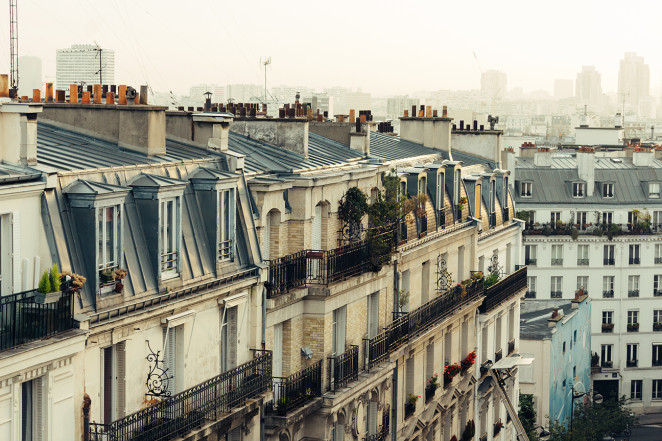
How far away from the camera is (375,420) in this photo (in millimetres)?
30906

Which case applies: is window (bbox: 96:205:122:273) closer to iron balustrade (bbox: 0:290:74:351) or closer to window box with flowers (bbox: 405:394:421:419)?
iron balustrade (bbox: 0:290:74:351)

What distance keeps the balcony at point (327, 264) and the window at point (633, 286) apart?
4661 cm

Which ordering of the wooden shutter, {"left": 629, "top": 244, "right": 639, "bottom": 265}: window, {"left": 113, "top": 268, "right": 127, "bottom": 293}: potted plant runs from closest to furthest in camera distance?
{"left": 113, "top": 268, "right": 127, "bottom": 293}: potted plant → the wooden shutter → {"left": 629, "top": 244, "right": 639, "bottom": 265}: window

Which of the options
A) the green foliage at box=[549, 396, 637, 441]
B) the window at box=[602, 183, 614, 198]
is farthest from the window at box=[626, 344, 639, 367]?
the window at box=[602, 183, 614, 198]

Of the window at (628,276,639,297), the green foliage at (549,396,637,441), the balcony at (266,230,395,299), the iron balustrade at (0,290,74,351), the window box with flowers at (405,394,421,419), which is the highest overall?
the iron balustrade at (0,290,74,351)

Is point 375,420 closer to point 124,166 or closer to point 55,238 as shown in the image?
point 124,166

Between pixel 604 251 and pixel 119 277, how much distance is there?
58.5 metres

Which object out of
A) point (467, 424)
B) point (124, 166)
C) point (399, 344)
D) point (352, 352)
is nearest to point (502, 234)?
point (467, 424)

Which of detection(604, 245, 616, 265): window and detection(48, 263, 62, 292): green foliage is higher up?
detection(48, 263, 62, 292): green foliage

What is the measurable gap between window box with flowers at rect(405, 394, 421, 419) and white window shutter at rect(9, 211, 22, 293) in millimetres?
19173

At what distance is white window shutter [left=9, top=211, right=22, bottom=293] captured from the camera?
54.1 ft

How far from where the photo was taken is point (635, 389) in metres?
76.3

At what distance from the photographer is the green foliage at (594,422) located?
55.0 m

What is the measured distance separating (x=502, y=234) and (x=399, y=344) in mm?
14047
